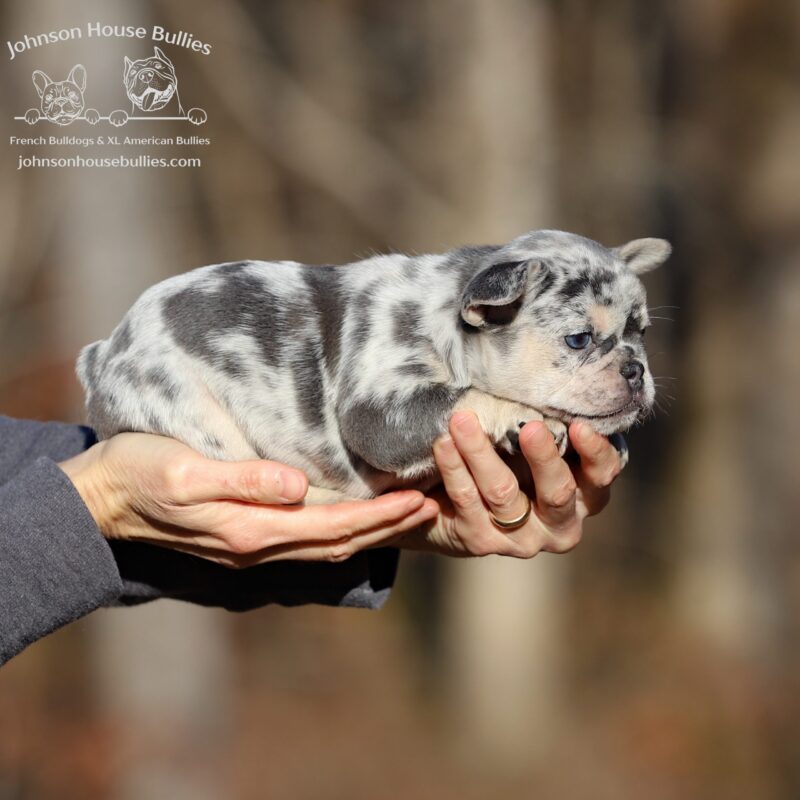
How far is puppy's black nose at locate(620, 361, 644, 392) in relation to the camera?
146 inches

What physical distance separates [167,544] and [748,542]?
10.7 metres

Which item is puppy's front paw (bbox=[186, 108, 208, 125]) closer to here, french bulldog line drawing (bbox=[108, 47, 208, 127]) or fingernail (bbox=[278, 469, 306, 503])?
french bulldog line drawing (bbox=[108, 47, 208, 127])

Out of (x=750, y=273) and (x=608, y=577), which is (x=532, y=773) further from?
(x=750, y=273)

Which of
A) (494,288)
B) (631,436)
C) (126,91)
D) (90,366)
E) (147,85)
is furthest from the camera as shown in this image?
(631,436)

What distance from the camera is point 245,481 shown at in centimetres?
370

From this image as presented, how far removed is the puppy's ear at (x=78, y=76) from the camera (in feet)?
30.1

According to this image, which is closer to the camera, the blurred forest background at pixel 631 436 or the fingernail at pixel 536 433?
the fingernail at pixel 536 433

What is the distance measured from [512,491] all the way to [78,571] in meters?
1.69

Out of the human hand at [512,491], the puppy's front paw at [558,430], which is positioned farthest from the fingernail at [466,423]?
the puppy's front paw at [558,430]

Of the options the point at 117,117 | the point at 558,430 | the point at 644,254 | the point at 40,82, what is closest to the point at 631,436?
the point at 117,117

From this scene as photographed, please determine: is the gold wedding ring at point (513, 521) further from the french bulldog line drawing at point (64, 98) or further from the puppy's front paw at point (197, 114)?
the puppy's front paw at point (197, 114)

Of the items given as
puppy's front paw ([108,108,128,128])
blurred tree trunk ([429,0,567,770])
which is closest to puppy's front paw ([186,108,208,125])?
puppy's front paw ([108,108,128,128])

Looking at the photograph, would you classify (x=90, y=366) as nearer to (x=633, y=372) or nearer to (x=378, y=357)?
(x=378, y=357)

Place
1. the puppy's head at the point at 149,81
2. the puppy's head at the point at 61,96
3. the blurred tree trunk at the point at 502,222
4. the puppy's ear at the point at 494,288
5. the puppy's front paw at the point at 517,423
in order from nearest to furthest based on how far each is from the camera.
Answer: the puppy's ear at the point at 494,288, the puppy's front paw at the point at 517,423, the puppy's head at the point at 149,81, the puppy's head at the point at 61,96, the blurred tree trunk at the point at 502,222
